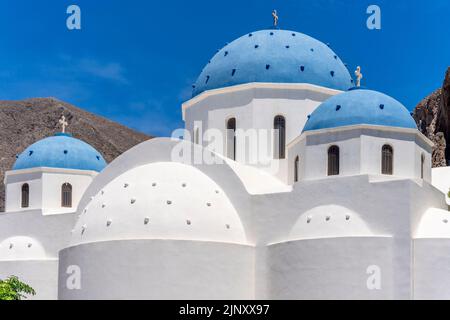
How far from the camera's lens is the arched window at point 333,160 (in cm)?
2588

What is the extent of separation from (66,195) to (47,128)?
45.9 metres

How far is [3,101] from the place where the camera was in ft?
269

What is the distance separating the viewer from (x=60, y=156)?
32.5 meters

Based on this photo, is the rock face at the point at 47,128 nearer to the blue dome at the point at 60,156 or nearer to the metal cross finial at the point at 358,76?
the blue dome at the point at 60,156

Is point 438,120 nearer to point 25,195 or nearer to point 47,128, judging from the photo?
point 25,195

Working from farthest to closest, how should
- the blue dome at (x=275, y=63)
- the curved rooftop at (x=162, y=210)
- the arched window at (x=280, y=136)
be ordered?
1. the blue dome at (x=275, y=63)
2. the arched window at (x=280, y=136)
3. the curved rooftop at (x=162, y=210)

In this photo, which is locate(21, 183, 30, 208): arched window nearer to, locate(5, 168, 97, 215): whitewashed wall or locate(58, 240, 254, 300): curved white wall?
locate(5, 168, 97, 215): whitewashed wall

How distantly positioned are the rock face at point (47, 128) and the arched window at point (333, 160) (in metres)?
49.0

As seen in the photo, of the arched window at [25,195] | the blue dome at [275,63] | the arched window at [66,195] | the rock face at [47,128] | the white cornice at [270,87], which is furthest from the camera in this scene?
the rock face at [47,128]

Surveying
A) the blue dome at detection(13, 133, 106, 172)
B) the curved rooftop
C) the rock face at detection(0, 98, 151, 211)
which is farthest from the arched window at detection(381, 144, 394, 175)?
the rock face at detection(0, 98, 151, 211)

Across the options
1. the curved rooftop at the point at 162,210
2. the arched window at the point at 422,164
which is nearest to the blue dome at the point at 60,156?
the curved rooftop at the point at 162,210

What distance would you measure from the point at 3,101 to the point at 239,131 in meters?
55.4
